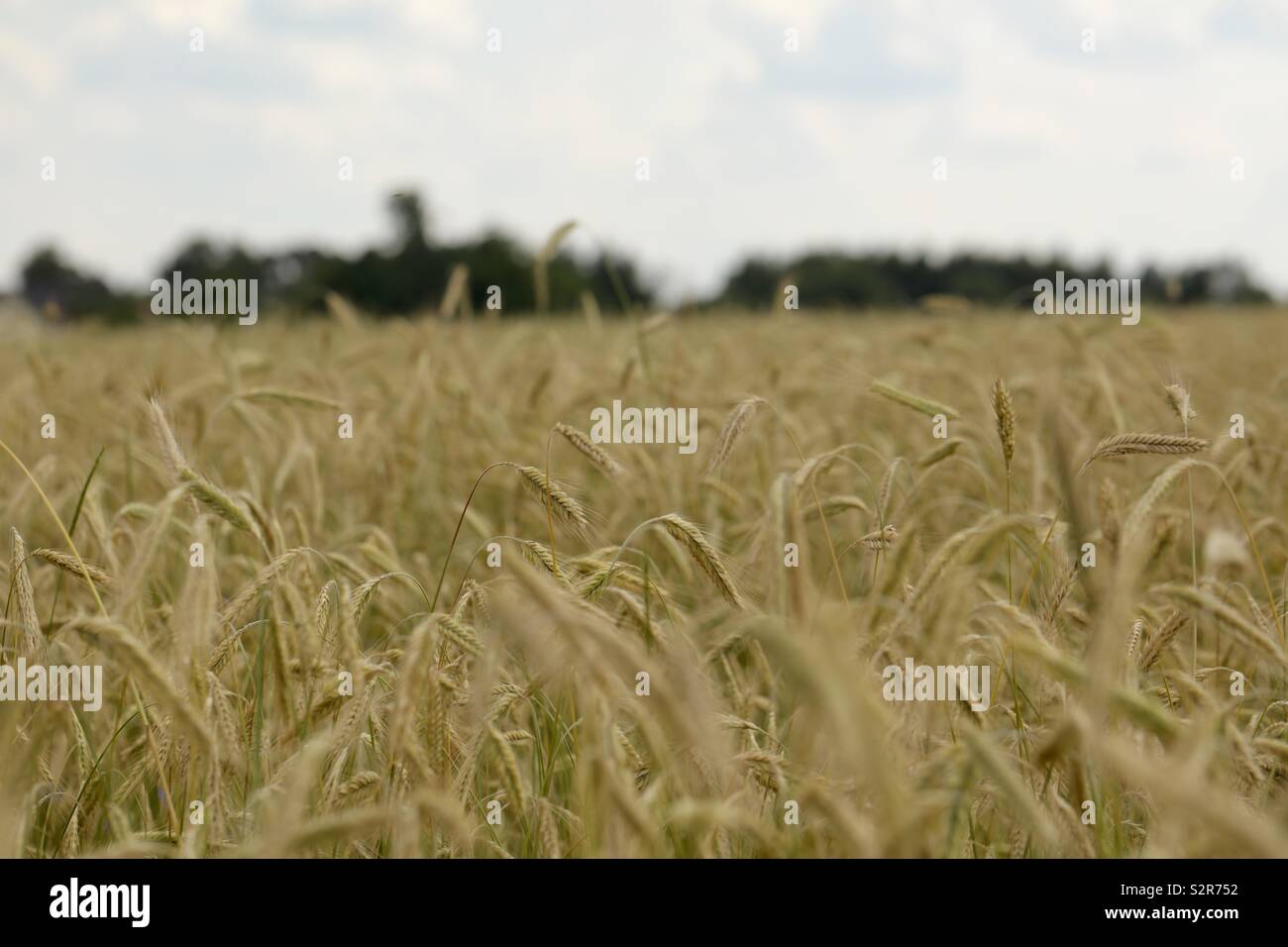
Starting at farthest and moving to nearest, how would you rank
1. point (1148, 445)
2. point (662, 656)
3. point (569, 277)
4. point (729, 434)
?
1. point (569, 277)
2. point (729, 434)
3. point (1148, 445)
4. point (662, 656)

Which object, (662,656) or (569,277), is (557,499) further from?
(569,277)

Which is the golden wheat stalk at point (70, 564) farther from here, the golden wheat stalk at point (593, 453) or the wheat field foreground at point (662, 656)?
the golden wheat stalk at point (593, 453)

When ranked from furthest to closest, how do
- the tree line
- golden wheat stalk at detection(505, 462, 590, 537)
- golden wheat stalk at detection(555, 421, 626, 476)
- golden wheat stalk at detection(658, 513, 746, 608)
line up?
the tree line < golden wheat stalk at detection(555, 421, 626, 476) < golden wheat stalk at detection(505, 462, 590, 537) < golden wheat stalk at detection(658, 513, 746, 608)

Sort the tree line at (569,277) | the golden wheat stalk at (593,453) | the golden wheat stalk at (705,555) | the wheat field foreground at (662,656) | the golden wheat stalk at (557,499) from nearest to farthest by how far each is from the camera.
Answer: the wheat field foreground at (662,656), the golden wheat stalk at (705,555), the golden wheat stalk at (557,499), the golden wheat stalk at (593,453), the tree line at (569,277)

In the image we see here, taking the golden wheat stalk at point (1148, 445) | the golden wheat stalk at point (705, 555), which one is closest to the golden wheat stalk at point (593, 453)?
the golden wheat stalk at point (705, 555)

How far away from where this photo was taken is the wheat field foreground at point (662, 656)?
4.63ft

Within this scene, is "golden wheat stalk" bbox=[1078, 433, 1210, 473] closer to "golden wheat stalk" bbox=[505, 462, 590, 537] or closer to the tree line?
"golden wheat stalk" bbox=[505, 462, 590, 537]

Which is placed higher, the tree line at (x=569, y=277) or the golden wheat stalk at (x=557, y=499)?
the tree line at (x=569, y=277)

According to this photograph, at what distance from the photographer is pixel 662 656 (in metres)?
1.93

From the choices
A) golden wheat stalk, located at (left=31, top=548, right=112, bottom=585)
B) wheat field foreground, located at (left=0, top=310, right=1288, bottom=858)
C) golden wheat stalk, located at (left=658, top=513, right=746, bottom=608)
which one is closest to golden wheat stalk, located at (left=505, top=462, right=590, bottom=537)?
wheat field foreground, located at (left=0, top=310, right=1288, bottom=858)

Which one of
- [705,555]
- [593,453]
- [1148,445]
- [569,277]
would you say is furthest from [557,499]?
[569,277]

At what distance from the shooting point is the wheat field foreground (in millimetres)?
Answer: 1412

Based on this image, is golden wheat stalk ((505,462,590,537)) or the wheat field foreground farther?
golden wheat stalk ((505,462,590,537))
